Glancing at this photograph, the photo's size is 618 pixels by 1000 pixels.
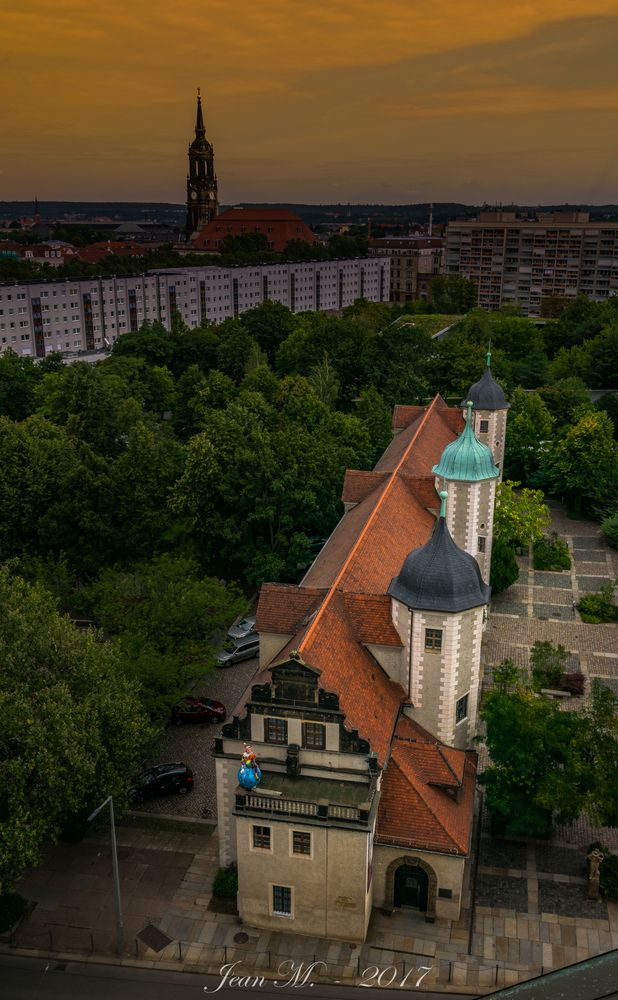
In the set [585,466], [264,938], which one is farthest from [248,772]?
[585,466]

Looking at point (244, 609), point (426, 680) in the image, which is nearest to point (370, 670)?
point (426, 680)

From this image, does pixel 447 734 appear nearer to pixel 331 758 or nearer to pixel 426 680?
pixel 426 680

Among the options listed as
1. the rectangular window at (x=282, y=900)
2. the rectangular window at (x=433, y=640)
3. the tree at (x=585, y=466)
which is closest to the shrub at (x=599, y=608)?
the tree at (x=585, y=466)

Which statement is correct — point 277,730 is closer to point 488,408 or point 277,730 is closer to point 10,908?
point 10,908

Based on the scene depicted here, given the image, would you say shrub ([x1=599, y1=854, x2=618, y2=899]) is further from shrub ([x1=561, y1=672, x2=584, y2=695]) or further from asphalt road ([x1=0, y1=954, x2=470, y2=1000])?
shrub ([x1=561, y1=672, x2=584, y2=695])

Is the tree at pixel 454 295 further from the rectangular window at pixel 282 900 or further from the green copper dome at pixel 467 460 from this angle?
the rectangular window at pixel 282 900

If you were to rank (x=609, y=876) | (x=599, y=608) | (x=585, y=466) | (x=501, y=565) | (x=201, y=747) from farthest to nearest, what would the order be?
1. (x=585, y=466)
2. (x=599, y=608)
3. (x=501, y=565)
4. (x=201, y=747)
5. (x=609, y=876)

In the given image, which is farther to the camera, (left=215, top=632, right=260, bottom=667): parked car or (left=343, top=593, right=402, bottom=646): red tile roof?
(left=215, top=632, right=260, bottom=667): parked car

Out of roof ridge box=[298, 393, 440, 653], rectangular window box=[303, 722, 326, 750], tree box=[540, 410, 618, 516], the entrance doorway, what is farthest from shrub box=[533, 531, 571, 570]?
rectangular window box=[303, 722, 326, 750]
